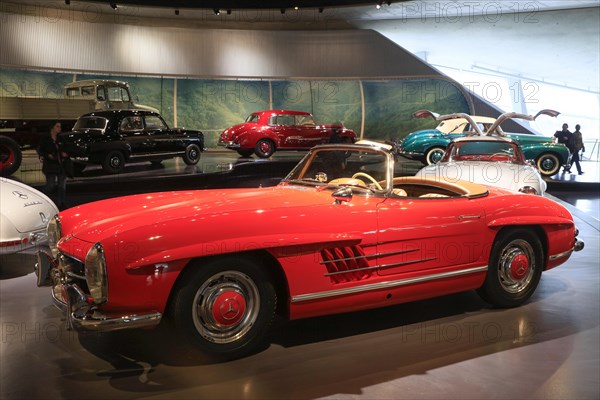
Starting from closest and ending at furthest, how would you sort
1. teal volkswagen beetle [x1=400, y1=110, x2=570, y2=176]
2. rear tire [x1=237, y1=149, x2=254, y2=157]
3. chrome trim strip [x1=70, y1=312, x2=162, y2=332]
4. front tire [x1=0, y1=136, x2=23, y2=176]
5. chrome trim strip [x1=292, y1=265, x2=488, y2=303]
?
chrome trim strip [x1=70, y1=312, x2=162, y2=332] < chrome trim strip [x1=292, y1=265, x2=488, y2=303] < front tire [x1=0, y1=136, x2=23, y2=176] < rear tire [x1=237, y1=149, x2=254, y2=157] < teal volkswagen beetle [x1=400, y1=110, x2=570, y2=176]

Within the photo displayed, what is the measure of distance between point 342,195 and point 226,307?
104cm

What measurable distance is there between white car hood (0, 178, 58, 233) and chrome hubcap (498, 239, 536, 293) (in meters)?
4.09

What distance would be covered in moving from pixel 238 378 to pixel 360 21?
8.77 m

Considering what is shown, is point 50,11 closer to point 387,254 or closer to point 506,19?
point 387,254

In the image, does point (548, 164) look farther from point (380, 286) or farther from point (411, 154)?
point (380, 286)

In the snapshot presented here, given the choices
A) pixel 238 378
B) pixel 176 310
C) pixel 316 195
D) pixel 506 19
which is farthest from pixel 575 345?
pixel 506 19

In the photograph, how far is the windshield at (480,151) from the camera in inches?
321

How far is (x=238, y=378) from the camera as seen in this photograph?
2.93 meters

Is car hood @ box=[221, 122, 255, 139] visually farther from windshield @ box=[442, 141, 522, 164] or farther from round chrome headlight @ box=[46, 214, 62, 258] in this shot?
round chrome headlight @ box=[46, 214, 62, 258]

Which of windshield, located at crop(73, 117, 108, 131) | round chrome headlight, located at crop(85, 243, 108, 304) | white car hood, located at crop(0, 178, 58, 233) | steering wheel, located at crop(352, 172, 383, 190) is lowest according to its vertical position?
round chrome headlight, located at crop(85, 243, 108, 304)

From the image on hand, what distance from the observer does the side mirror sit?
3.51 meters

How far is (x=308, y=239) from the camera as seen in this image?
3232mm

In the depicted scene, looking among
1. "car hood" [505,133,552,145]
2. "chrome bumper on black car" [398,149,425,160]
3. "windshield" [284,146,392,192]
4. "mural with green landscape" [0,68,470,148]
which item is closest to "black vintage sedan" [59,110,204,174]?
"mural with green landscape" [0,68,470,148]

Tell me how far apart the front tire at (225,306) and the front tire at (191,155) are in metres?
4.84
